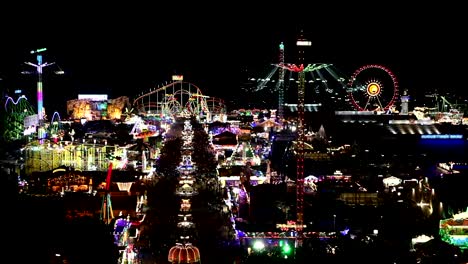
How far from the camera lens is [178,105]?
40031 mm

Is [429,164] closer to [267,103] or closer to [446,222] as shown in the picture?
[446,222]

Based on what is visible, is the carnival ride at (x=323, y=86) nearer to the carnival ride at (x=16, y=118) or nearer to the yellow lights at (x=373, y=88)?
the yellow lights at (x=373, y=88)

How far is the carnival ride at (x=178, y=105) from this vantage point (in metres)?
38.7

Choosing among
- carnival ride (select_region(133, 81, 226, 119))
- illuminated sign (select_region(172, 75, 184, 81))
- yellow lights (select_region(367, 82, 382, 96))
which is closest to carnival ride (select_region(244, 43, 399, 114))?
carnival ride (select_region(133, 81, 226, 119))

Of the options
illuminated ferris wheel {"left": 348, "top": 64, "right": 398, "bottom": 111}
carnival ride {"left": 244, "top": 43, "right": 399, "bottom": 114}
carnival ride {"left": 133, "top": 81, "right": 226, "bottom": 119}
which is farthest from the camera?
carnival ride {"left": 133, "top": 81, "right": 226, "bottom": 119}

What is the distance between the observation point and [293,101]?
48000mm

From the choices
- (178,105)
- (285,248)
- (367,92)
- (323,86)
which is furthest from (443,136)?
(323,86)

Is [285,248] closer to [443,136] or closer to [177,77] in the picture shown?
[443,136]

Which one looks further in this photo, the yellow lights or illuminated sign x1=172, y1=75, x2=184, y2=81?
illuminated sign x1=172, y1=75, x2=184, y2=81

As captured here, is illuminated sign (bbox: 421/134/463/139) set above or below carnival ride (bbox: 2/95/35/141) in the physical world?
below

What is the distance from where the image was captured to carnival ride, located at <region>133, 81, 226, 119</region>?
3871cm

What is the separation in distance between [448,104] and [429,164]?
1715 centimetres

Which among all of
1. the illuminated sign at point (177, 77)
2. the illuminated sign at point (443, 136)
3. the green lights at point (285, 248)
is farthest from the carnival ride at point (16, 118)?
the illuminated sign at point (177, 77)

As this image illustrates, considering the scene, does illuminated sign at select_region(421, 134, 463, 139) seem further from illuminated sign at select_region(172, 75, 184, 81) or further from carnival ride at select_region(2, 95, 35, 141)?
illuminated sign at select_region(172, 75, 184, 81)
